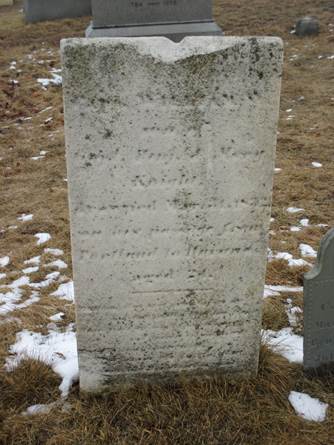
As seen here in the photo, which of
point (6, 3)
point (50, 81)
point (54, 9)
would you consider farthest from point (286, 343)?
point (6, 3)

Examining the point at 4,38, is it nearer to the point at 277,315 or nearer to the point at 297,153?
the point at 297,153

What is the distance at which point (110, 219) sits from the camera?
2035mm

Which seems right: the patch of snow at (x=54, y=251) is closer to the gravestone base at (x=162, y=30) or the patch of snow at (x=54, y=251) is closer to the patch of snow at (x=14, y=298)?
the patch of snow at (x=14, y=298)

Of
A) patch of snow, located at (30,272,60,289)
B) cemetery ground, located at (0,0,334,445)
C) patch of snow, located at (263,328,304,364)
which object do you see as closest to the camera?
cemetery ground, located at (0,0,334,445)

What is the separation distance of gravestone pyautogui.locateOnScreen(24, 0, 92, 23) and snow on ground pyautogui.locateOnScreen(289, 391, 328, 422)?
39.4ft

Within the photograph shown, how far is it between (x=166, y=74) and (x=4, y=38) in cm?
1117

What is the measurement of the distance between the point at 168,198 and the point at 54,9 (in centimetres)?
1173

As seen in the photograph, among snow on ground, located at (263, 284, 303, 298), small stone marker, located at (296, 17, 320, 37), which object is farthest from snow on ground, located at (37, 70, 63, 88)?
snow on ground, located at (263, 284, 303, 298)

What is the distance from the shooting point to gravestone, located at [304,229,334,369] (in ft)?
7.37

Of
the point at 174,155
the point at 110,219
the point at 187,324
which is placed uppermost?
the point at 174,155

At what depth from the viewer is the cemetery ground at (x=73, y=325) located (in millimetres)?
2168

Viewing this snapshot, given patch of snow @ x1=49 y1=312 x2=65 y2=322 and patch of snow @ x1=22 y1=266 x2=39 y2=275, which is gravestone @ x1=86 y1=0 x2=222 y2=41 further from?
patch of snow @ x1=49 y1=312 x2=65 y2=322

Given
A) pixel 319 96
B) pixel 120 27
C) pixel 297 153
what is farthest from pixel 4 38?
pixel 297 153

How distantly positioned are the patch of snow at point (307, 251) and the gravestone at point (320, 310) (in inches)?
54.0
